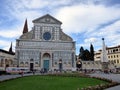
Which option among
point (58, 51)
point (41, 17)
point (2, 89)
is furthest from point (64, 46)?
point (2, 89)

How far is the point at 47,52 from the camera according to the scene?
6356 centimetres

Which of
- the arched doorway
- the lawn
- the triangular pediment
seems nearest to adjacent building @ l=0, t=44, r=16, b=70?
the arched doorway

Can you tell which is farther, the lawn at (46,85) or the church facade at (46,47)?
A: the church facade at (46,47)

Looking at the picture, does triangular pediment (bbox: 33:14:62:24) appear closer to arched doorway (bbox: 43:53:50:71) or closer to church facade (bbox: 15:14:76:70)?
church facade (bbox: 15:14:76:70)

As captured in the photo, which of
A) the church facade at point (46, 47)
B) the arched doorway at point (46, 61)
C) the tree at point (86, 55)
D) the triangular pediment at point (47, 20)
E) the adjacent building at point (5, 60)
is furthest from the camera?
the tree at point (86, 55)

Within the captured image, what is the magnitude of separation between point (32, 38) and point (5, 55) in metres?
12.4

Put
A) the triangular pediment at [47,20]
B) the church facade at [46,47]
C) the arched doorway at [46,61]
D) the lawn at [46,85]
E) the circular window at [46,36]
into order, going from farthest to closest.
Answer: the triangular pediment at [47,20] → the circular window at [46,36] → the arched doorway at [46,61] → the church facade at [46,47] → the lawn at [46,85]

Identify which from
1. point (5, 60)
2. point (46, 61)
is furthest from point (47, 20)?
point (5, 60)

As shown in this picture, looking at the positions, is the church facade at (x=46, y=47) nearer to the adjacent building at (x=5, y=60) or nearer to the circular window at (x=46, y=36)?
the circular window at (x=46, y=36)

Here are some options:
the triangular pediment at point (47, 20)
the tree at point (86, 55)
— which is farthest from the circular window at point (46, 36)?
the tree at point (86, 55)

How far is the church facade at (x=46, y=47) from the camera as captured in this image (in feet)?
204

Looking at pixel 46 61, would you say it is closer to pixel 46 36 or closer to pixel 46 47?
pixel 46 47

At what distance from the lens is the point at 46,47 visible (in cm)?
6375

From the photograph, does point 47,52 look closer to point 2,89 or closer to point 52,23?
point 52,23
